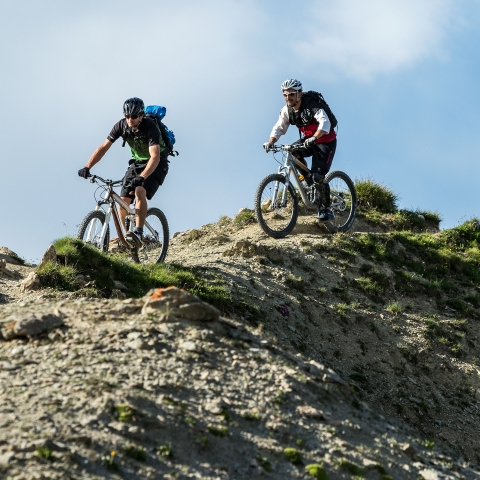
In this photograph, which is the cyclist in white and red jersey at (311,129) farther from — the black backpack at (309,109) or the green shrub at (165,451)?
the green shrub at (165,451)

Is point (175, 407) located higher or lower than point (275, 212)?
lower

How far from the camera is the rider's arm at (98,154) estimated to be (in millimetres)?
13109

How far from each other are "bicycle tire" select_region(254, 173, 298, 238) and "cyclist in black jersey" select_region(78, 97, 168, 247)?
6.85 feet

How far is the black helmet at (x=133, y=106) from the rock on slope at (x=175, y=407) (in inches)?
170

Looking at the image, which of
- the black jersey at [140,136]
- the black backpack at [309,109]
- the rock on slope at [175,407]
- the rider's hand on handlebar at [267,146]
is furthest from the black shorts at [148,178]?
the rock on slope at [175,407]

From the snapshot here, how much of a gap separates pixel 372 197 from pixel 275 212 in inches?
182

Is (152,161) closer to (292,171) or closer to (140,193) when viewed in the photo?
(140,193)

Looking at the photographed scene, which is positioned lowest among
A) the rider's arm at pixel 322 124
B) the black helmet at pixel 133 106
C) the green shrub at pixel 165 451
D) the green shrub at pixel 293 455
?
the green shrub at pixel 165 451

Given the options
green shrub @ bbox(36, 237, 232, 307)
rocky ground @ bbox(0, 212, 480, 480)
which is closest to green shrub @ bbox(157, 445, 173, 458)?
rocky ground @ bbox(0, 212, 480, 480)

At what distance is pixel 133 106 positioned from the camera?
12719mm

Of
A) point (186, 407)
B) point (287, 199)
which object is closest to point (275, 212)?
point (287, 199)

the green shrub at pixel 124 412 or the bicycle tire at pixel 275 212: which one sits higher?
the bicycle tire at pixel 275 212

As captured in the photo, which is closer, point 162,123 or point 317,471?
point 317,471

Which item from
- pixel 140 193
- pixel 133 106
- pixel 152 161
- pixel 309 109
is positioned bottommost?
pixel 140 193
